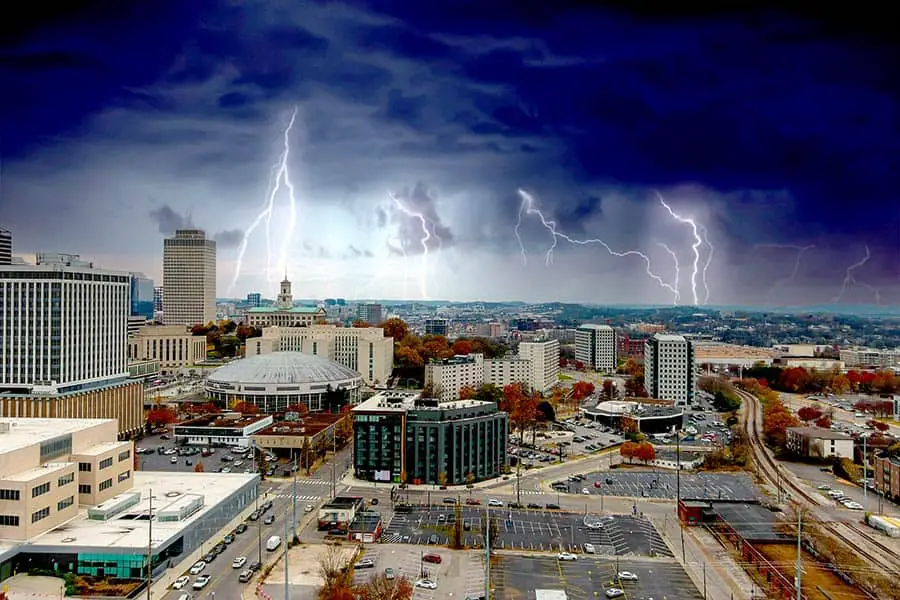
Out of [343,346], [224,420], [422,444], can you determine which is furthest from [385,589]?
[343,346]

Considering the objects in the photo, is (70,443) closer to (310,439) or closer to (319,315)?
(310,439)

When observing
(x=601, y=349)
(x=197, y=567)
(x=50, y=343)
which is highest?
(x=50, y=343)

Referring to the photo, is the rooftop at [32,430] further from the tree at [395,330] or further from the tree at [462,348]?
the tree at [395,330]

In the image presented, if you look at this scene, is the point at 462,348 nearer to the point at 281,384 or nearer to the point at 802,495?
Result: the point at 281,384

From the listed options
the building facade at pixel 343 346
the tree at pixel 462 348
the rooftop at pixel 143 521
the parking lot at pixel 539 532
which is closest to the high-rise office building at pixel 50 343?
the rooftop at pixel 143 521

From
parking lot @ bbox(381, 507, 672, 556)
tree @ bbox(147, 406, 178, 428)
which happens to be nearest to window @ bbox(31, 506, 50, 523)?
parking lot @ bbox(381, 507, 672, 556)

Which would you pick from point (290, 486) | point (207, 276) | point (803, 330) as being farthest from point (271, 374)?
point (803, 330)
